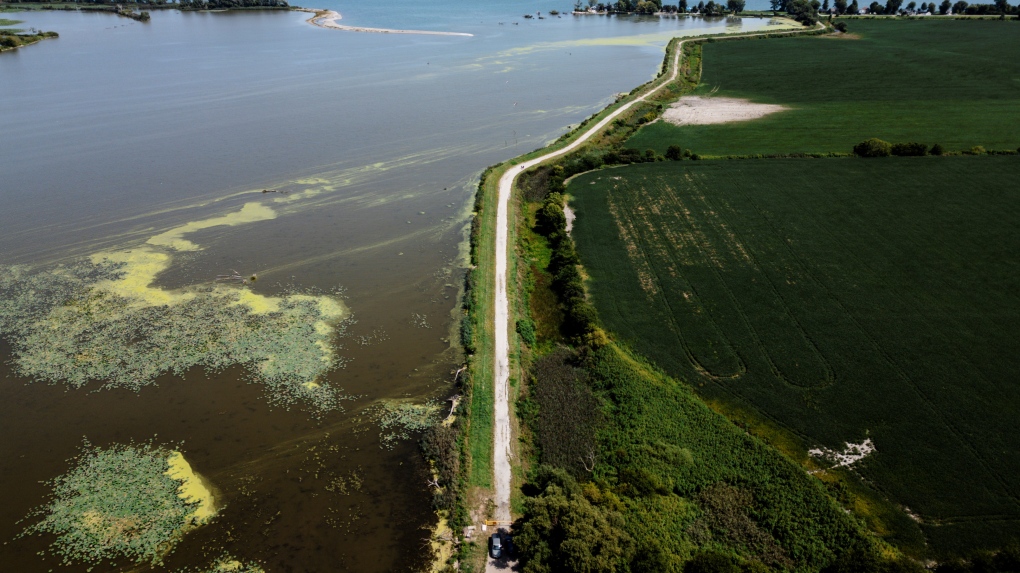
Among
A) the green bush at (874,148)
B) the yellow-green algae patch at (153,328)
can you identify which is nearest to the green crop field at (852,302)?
the green bush at (874,148)

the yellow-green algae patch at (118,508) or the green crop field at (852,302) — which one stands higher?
the green crop field at (852,302)

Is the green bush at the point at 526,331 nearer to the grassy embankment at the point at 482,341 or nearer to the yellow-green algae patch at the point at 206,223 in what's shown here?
the grassy embankment at the point at 482,341

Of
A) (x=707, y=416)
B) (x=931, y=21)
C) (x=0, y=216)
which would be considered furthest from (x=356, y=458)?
(x=931, y=21)

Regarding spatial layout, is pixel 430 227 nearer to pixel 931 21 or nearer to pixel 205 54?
pixel 205 54

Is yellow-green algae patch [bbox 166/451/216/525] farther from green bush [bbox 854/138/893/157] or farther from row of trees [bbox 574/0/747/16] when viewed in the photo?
row of trees [bbox 574/0/747/16]

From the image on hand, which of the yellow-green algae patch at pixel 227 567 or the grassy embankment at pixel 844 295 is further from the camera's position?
the grassy embankment at pixel 844 295

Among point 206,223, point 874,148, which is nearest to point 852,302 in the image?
point 874,148

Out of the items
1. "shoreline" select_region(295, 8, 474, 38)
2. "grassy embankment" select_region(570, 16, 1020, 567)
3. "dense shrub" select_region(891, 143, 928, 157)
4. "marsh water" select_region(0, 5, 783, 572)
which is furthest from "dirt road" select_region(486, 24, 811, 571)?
"shoreline" select_region(295, 8, 474, 38)

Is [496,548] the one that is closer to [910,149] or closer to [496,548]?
[496,548]
